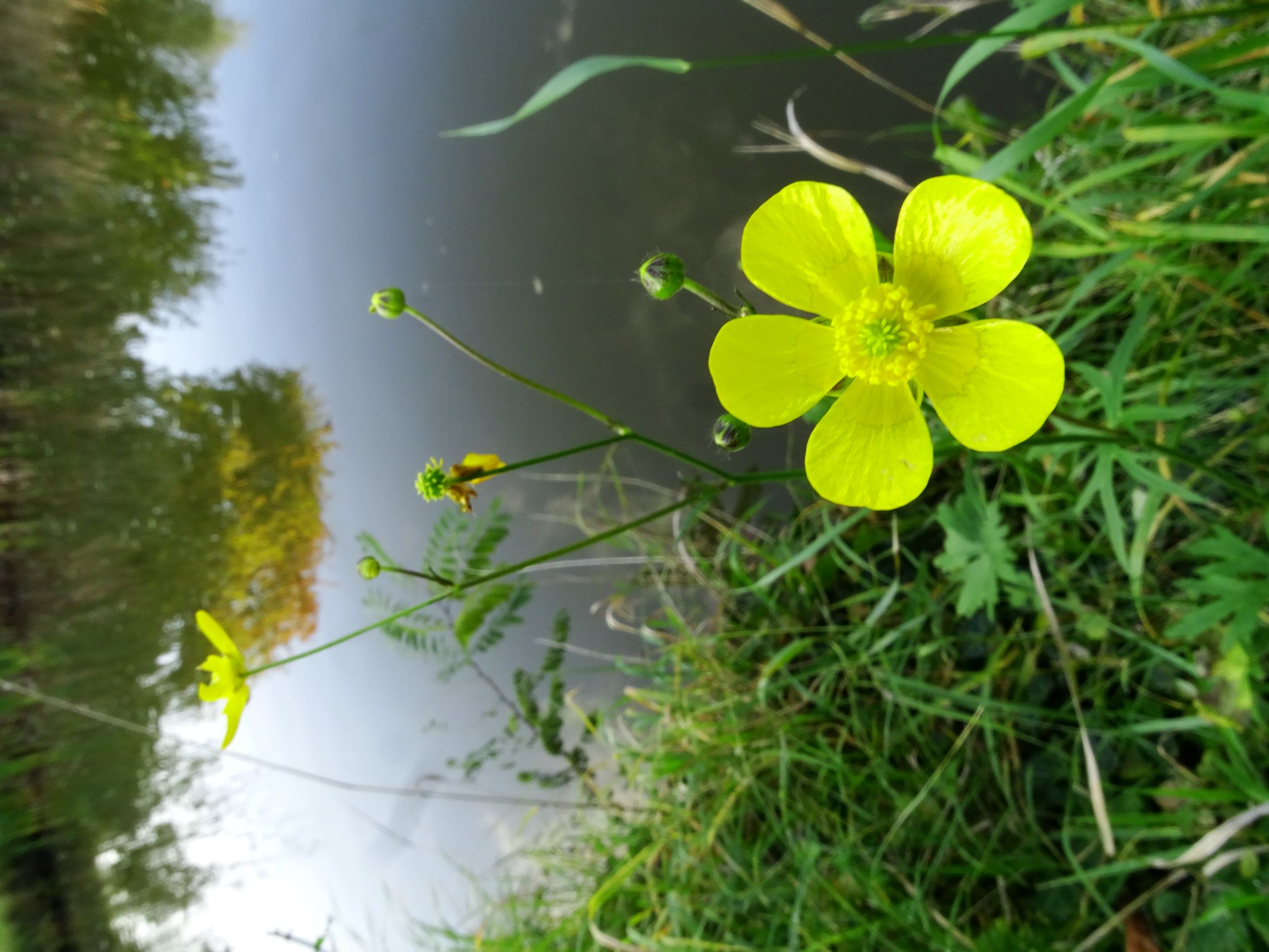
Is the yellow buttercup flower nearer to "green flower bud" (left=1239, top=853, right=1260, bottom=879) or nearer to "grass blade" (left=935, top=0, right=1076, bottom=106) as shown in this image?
"grass blade" (left=935, top=0, right=1076, bottom=106)

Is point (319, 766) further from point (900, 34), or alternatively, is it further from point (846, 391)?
point (900, 34)

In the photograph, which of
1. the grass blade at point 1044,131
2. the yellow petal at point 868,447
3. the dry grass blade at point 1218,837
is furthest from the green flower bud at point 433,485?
the dry grass blade at point 1218,837

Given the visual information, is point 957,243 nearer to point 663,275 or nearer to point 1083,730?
point 663,275

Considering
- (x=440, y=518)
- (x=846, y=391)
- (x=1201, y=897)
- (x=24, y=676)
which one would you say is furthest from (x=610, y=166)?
(x=24, y=676)

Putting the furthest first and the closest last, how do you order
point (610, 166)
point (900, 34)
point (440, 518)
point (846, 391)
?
point (440, 518), point (610, 166), point (900, 34), point (846, 391)

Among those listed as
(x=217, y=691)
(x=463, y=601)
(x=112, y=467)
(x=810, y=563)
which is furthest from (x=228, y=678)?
(x=112, y=467)
